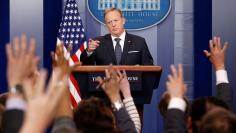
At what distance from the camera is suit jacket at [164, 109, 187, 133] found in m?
2.45

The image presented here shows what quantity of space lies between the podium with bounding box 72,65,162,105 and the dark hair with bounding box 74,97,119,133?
6.18ft

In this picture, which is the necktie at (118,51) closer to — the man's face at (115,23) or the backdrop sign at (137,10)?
the man's face at (115,23)

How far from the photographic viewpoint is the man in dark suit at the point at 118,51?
512 centimetres

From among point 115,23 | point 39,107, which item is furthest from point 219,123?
point 115,23

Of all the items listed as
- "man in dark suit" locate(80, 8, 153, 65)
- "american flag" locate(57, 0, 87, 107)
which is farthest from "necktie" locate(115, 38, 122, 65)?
"american flag" locate(57, 0, 87, 107)

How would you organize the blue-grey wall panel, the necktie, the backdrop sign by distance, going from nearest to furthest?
the necktie → the backdrop sign → the blue-grey wall panel

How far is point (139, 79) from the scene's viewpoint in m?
4.48

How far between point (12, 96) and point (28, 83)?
1.04 feet

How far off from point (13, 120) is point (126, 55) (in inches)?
123

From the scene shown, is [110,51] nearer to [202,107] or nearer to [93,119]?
[202,107]

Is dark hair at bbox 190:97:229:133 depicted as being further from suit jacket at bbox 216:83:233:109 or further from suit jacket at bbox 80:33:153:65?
suit jacket at bbox 80:33:153:65

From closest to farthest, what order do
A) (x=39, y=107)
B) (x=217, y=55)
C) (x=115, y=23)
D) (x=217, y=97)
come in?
(x=39, y=107) < (x=217, y=97) < (x=217, y=55) < (x=115, y=23)

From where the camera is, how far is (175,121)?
2445mm

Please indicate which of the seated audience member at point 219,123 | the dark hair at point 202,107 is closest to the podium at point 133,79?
the dark hair at point 202,107
